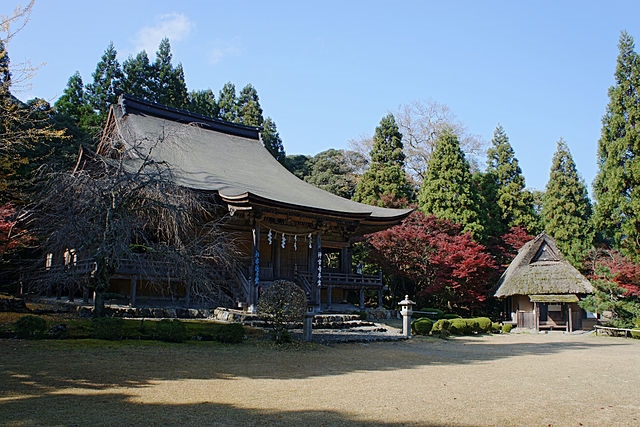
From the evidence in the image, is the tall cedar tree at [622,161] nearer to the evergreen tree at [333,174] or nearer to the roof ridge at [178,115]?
the roof ridge at [178,115]

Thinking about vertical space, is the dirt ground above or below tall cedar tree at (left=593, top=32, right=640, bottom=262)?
below

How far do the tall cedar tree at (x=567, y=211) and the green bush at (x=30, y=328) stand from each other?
2824 cm

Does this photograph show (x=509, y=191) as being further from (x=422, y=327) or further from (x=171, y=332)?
(x=171, y=332)

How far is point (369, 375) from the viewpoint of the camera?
9.41 meters

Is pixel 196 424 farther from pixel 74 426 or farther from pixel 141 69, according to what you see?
pixel 141 69

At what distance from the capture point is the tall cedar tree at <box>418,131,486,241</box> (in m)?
29.7

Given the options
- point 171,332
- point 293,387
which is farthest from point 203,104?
point 293,387

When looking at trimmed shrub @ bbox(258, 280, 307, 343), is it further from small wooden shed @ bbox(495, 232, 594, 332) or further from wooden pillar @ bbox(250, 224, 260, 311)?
small wooden shed @ bbox(495, 232, 594, 332)

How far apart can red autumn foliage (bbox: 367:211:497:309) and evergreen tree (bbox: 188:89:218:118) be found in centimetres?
2411

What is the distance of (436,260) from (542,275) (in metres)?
5.71

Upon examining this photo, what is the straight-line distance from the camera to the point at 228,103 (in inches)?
1810

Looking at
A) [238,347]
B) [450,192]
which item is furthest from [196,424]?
[450,192]

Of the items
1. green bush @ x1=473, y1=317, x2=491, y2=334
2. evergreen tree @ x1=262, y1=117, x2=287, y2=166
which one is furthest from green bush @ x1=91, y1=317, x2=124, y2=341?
evergreen tree @ x1=262, y1=117, x2=287, y2=166

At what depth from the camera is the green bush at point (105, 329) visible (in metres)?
11.0
